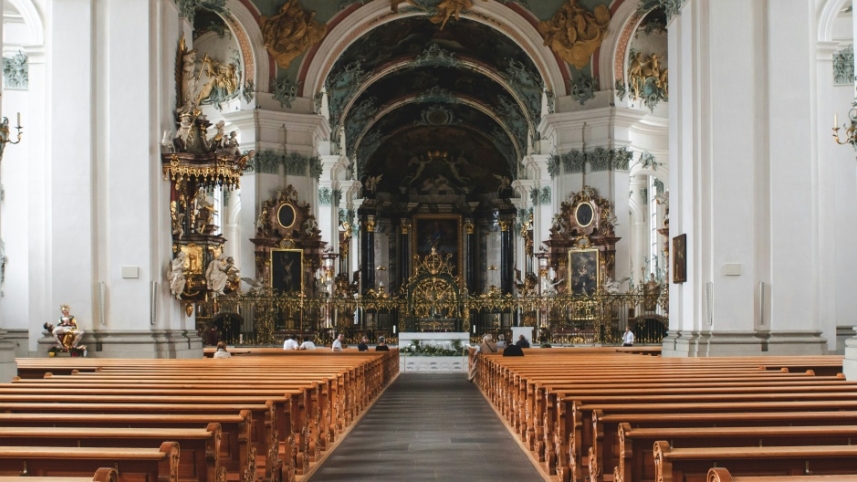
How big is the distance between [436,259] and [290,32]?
984cm

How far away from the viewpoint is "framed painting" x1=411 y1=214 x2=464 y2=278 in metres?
45.7

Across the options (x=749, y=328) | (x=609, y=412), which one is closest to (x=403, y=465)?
(x=609, y=412)

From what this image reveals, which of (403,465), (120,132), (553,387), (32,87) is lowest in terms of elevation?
(403,465)

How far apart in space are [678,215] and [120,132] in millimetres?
8552

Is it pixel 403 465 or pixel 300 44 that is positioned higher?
pixel 300 44

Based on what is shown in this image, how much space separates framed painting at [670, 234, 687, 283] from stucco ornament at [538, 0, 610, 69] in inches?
454

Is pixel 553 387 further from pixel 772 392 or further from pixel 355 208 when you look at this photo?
pixel 355 208

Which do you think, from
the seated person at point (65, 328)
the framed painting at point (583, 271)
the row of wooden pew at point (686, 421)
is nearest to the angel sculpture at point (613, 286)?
the framed painting at point (583, 271)

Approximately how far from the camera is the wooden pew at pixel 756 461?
174 inches

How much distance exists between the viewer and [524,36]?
26953mm

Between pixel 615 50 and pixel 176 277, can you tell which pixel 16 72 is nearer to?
pixel 176 277

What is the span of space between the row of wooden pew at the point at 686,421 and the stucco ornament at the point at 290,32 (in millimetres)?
16235

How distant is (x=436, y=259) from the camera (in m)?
32.3

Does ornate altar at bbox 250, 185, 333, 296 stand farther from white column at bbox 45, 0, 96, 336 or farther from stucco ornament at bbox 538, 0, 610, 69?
white column at bbox 45, 0, 96, 336
